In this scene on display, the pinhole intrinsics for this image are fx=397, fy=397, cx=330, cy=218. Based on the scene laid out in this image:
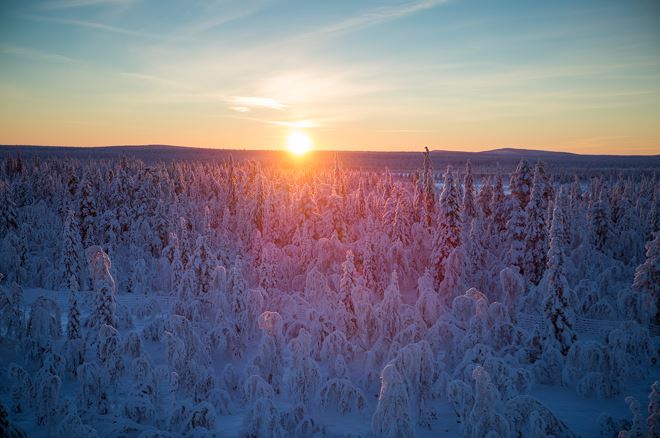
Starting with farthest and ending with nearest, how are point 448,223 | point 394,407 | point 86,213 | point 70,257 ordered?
1. point 86,213
2. point 70,257
3. point 448,223
4. point 394,407

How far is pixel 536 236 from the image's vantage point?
87.1 ft

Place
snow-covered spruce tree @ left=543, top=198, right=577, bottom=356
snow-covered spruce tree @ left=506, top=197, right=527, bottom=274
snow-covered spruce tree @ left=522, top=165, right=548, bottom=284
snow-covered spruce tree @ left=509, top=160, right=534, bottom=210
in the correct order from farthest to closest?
snow-covered spruce tree @ left=509, top=160, right=534, bottom=210 → snow-covered spruce tree @ left=506, top=197, right=527, bottom=274 → snow-covered spruce tree @ left=522, top=165, right=548, bottom=284 → snow-covered spruce tree @ left=543, top=198, right=577, bottom=356

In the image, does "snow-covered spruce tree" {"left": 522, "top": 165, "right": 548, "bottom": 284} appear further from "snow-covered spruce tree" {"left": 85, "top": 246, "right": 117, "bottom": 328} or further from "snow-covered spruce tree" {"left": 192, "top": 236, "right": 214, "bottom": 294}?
"snow-covered spruce tree" {"left": 85, "top": 246, "right": 117, "bottom": 328}

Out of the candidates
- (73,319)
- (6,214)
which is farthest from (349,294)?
(6,214)

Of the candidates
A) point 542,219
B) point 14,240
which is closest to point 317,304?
point 542,219

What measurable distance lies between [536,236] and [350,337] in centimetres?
1530

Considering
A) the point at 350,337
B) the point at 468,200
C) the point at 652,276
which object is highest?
the point at 468,200

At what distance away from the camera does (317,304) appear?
22.4 m

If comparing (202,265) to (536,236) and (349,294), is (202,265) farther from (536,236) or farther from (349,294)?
(536,236)

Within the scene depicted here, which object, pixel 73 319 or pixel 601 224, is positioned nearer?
pixel 73 319

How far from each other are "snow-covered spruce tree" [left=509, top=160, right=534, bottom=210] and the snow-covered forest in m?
0.15

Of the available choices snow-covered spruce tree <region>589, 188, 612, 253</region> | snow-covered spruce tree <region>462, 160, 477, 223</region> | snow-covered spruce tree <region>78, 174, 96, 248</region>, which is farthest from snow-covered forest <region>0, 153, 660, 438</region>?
snow-covered spruce tree <region>462, 160, 477, 223</region>

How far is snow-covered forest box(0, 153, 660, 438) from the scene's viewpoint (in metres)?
11.8

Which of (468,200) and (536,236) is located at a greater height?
(468,200)
